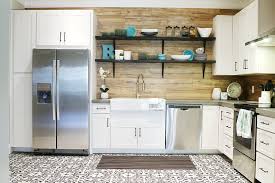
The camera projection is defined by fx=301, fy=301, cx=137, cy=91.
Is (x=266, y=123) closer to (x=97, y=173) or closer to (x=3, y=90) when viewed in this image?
(x=97, y=173)

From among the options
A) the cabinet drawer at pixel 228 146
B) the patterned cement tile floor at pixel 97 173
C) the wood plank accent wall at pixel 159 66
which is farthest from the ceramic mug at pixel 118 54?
the cabinet drawer at pixel 228 146

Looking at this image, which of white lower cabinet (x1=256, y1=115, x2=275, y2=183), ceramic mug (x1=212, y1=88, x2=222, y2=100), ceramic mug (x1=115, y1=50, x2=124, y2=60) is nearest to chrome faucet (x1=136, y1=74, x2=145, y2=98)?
ceramic mug (x1=115, y1=50, x2=124, y2=60)

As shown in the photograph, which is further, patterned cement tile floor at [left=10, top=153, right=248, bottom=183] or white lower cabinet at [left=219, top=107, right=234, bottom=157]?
white lower cabinet at [left=219, top=107, right=234, bottom=157]

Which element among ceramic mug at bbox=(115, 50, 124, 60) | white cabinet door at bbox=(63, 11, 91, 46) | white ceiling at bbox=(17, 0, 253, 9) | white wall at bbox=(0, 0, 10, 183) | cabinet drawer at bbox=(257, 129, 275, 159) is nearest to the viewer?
white wall at bbox=(0, 0, 10, 183)

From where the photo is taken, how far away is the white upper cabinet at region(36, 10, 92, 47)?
497 cm

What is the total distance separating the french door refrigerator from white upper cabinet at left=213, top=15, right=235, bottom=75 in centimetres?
226

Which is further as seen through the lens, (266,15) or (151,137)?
(151,137)

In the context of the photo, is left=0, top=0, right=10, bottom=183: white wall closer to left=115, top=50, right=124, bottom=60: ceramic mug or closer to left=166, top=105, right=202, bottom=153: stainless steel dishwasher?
left=166, top=105, right=202, bottom=153: stainless steel dishwasher

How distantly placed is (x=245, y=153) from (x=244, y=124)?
357 millimetres

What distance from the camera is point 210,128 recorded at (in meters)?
4.97

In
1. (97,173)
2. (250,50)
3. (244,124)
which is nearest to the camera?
(244,124)

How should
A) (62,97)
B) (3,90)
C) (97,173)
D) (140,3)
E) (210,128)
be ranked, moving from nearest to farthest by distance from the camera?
(3,90) → (97,173) → (62,97) → (210,128) → (140,3)

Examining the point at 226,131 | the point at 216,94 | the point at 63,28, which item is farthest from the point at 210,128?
the point at 63,28

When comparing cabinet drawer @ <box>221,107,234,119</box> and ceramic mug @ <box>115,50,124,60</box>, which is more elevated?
ceramic mug @ <box>115,50,124,60</box>
